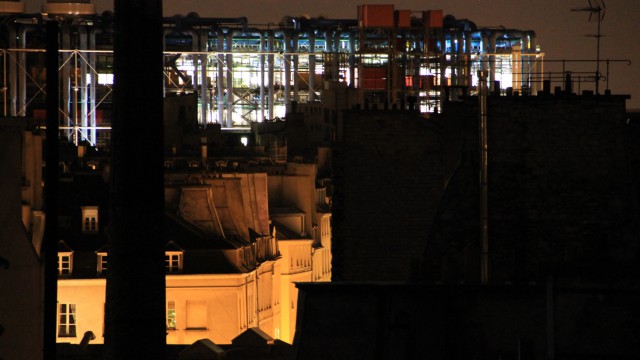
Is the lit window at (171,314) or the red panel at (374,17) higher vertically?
the red panel at (374,17)

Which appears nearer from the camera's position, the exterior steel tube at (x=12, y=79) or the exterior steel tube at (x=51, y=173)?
the exterior steel tube at (x=51, y=173)

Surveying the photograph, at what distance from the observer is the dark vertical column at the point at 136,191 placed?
10.6 meters

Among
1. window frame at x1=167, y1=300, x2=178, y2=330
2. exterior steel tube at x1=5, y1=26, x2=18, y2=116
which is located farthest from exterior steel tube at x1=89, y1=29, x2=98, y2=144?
window frame at x1=167, y1=300, x2=178, y2=330

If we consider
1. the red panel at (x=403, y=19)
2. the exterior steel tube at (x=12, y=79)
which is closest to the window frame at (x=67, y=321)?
the red panel at (x=403, y=19)

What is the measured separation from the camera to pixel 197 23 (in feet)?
294

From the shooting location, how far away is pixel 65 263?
A: 3834 cm

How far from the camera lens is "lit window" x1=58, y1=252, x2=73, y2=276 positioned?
38.0 meters

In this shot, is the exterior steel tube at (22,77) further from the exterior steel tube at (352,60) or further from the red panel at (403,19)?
the red panel at (403,19)

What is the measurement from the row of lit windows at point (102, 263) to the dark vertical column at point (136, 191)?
1066 inches

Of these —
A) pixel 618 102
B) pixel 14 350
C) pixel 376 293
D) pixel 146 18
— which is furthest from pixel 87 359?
pixel 146 18

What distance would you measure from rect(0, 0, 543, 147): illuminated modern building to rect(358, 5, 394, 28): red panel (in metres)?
0.06

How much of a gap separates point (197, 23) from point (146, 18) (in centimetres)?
7941

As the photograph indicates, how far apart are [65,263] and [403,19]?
128 feet

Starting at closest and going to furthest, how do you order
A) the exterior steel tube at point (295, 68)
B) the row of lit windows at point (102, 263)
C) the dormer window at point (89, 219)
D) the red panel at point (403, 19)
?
the row of lit windows at point (102, 263), the dormer window at point (89, 219), the red panel at point (403, 19), the exterior steel tube at point (295, 68)
